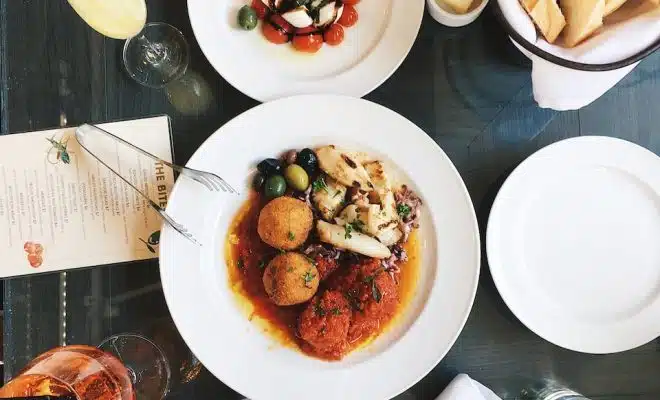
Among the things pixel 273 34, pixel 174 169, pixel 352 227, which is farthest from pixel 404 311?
pixel 273 34

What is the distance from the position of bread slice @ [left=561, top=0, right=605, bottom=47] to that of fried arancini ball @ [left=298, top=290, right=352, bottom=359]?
2.84ft

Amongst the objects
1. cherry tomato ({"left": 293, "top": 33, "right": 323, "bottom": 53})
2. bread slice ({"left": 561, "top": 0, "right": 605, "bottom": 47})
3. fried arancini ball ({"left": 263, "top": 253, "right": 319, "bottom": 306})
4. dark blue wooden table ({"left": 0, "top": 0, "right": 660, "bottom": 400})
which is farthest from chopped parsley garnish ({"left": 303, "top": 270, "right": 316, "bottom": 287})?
bread slice ({"left": 561, "top": 0, "right": 605, "bottom": 47})

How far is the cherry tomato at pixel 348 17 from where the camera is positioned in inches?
64.4

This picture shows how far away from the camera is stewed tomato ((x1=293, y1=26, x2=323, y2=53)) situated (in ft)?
5.33

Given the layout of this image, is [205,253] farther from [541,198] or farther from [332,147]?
[541,198]

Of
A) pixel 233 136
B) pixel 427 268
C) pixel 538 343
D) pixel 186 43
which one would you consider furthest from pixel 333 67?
pixel 538 343

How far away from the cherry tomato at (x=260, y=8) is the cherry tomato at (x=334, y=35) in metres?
0.18

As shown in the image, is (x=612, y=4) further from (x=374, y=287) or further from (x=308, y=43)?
(x=374, y=287)

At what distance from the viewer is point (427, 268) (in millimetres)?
1600

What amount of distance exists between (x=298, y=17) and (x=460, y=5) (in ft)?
1.43

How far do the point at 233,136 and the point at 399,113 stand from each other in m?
0.49

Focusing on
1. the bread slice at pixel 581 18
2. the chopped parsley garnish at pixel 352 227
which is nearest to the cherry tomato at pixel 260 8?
the chopped parsley garnish at pixel 352 227

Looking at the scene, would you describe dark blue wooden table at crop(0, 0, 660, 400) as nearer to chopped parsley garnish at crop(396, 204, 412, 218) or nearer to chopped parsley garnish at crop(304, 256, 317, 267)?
chopped parsley garnish at crop(396, 204, 412, 218)

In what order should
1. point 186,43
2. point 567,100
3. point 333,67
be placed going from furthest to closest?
point 186,43 < point 333,67 < point 567,100
